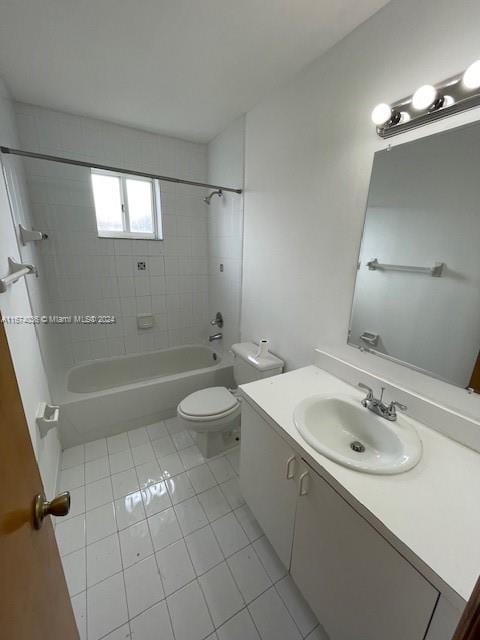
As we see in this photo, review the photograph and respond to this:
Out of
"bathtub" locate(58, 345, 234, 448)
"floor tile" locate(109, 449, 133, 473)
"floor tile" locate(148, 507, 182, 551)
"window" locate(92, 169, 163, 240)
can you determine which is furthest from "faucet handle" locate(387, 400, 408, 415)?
"window" locate(92, 169, 163, 240)

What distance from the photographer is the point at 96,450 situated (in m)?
1.88

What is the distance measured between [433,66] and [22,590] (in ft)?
5.91

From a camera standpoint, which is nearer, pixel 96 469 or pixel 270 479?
pixel 270 479

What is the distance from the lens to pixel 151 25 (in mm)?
1162

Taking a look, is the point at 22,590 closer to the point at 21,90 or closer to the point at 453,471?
the point at 453,471

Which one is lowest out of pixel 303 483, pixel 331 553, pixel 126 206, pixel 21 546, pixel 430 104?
pixel 331 553

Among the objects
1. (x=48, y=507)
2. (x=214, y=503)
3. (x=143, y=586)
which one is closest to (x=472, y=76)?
(x=48, y=507)

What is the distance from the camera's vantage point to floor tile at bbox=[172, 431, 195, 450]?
194cm

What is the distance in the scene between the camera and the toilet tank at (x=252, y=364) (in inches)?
68.7

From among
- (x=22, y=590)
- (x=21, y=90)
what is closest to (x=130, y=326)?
(x=21, y=90)

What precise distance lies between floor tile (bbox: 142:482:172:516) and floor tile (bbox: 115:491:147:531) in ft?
0.09

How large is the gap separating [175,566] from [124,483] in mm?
607

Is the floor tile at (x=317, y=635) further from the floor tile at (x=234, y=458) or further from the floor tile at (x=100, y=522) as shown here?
the floor tile at (x=100, y=522)

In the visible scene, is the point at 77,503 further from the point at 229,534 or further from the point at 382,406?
the point at 382,406
